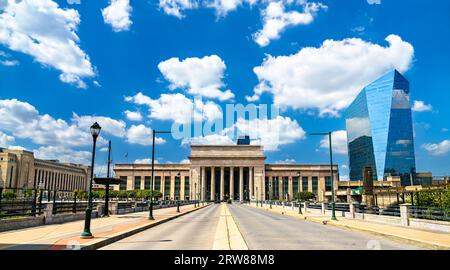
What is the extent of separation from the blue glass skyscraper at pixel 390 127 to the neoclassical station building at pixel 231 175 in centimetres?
2778

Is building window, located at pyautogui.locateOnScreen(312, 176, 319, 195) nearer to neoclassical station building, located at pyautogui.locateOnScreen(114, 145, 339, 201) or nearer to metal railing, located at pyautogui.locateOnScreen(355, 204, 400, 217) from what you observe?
neoclassical station building, located at pyautogui.locateOnScreen(114, 145, 339, 201)

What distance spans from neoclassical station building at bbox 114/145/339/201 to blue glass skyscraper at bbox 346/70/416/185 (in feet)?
91.1

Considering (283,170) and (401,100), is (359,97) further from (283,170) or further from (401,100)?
(283,170)

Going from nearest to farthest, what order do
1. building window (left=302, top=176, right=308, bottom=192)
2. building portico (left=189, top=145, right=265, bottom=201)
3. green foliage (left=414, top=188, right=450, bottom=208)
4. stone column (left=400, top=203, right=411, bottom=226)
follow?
stone column (left=400, top=203, right=411, bottom=226) < green foliage (left=414, top=188, right=450, bottom=208) < building portico (left=189, top=145, right=265, bottom=201) < building window (left=302, top=176, right=308, bottom=192)

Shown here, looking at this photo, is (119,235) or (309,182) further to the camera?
(309,182)

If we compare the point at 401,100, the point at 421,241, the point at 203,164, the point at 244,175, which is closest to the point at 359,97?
the point at 401,100

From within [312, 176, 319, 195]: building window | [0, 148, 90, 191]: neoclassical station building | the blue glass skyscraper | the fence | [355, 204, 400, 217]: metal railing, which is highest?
the blue glass skyscraper

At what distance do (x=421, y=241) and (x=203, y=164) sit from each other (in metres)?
149

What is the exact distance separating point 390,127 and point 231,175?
80348 mm

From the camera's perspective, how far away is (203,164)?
163125 mm

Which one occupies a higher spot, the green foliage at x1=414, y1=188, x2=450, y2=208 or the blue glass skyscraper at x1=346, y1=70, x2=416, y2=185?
the blue glass skyscraper at x1=346, y1=70, x2=416, y2=185

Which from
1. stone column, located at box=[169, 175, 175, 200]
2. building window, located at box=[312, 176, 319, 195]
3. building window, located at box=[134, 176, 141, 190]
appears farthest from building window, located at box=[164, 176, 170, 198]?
building window, located at box=[312, 176, 319, 195]

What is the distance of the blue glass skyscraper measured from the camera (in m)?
177

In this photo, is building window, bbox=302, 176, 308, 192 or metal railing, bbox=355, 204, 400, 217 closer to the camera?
metal railing, bbox=355, 204, 400, 217
